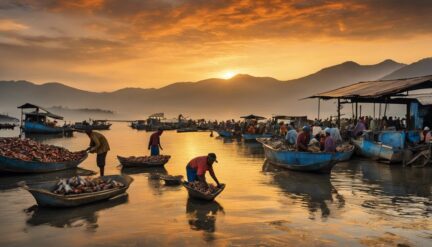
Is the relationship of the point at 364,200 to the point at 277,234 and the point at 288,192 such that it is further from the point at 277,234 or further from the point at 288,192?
the point at 277,234

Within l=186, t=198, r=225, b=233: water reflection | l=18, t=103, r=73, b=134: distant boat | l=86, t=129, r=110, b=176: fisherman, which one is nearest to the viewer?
l=186, t=198, r=225, b=233: water reflection

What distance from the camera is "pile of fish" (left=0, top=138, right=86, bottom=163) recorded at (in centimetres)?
1667

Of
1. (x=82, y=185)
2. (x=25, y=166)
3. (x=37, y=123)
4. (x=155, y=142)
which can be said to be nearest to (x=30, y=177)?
(x=25, y=166)

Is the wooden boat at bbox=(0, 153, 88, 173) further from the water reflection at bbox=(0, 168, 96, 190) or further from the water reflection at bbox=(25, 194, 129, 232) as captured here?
the water reflection at bbox=(25, 194, 129, 232)

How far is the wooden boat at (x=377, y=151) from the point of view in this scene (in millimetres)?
21125

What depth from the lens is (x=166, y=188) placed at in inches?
569

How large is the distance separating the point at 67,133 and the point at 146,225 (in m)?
48.4

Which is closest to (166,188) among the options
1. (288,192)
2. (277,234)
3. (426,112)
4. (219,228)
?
(288,192)

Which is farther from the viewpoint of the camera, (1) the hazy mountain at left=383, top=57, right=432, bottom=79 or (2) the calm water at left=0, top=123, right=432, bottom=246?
(1) the hazy mountain at left=383, top=57, right=432, bottom=79

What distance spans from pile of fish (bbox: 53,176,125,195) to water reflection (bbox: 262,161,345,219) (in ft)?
17.8

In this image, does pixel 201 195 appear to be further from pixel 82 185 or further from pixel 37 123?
pixel 37 123

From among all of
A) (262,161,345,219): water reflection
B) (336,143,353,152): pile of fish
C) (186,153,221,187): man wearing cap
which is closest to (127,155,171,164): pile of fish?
(262,161,345,219): water reflection

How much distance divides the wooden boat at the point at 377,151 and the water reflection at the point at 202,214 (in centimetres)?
1259

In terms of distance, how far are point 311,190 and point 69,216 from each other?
778 cm
